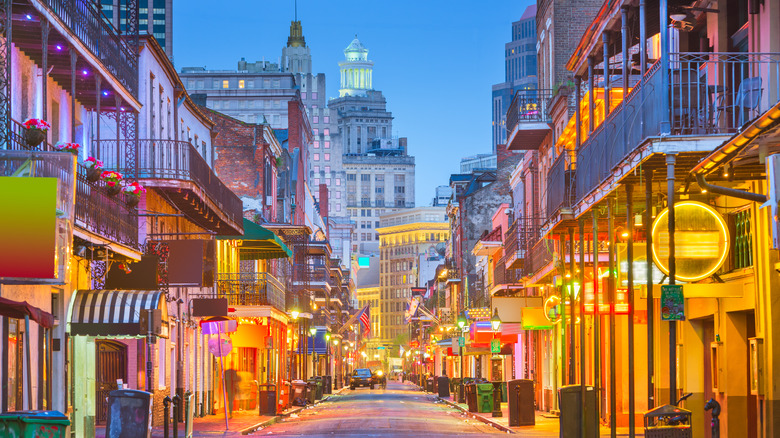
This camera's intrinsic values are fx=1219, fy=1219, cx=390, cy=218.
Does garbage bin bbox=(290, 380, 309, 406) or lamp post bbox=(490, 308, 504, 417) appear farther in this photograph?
garbage bin bbox=(290, 380, 309, 406)

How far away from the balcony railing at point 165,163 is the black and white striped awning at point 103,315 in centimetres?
467

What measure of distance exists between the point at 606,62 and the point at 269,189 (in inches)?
1493

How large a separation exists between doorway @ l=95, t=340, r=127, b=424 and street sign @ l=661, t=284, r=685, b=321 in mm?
14286

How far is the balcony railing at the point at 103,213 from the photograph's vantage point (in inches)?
775

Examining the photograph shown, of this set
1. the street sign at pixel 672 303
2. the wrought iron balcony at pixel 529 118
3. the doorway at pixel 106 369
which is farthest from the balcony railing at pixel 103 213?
the wrought iron balcony at pixel 529 118

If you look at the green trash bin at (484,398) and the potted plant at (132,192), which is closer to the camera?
the potted plant at (132,192)

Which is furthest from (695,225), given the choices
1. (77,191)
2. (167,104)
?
(167,104)

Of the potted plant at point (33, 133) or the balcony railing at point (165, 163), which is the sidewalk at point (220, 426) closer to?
the balcony railing at point (165, 163)

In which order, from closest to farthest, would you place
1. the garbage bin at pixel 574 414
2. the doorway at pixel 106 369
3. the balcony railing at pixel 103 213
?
the balcony railing at pixel 103 213
the garbage bin at pixel 574 414
the doorway at pixel 106 369

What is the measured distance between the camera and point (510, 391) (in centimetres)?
2911

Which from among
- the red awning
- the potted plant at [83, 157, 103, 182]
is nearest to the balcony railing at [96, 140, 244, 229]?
the potted plant at [83, 157, 103, 182]

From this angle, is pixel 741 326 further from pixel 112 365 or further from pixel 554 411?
pixel 554 411

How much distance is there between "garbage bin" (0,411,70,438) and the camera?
1195 cm

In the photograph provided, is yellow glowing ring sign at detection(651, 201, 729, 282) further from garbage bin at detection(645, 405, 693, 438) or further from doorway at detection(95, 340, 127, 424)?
doorway at detection(95, 340, 127, 424)
